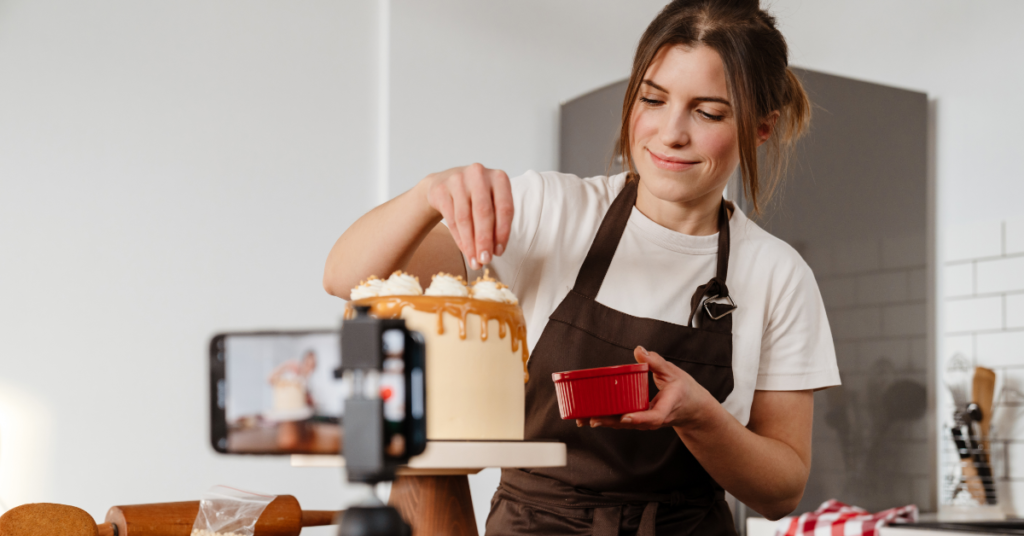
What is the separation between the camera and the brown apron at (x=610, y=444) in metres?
1.12

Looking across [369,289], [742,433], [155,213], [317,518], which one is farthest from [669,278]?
[155,213]

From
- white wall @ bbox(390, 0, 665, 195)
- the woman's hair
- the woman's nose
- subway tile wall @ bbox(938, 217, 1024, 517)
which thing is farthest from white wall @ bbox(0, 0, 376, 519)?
subway tile wall @ bbox(938, 217, 1024, 517)

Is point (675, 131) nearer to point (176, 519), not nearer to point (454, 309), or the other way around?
point (454, 309)

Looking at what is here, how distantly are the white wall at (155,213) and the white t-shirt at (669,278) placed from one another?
151 centimetres

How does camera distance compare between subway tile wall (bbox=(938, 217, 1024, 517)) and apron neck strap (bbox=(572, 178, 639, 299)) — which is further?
subway tile wall (bbox=(938, 217, 1024, 517))

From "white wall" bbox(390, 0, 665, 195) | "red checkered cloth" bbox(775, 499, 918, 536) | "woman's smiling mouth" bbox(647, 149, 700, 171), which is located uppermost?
"white wall" bbox(390, 0, 665, 195)

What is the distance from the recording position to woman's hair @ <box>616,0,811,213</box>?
1.12m

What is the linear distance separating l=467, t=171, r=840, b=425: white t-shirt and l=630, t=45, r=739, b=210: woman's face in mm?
120

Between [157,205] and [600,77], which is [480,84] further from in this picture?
[157,205]

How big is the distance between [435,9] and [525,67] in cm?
40

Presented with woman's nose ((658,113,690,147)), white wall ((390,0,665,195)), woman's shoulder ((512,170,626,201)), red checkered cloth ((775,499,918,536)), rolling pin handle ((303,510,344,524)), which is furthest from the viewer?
white wall ((390,0,665,195))

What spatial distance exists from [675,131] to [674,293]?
0.25m

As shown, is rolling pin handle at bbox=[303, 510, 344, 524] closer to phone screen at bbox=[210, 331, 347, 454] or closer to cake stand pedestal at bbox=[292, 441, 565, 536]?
cake stand pedestal at bbox=[292, 441, 565, 536]

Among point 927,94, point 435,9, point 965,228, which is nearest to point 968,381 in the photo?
point 965,228
